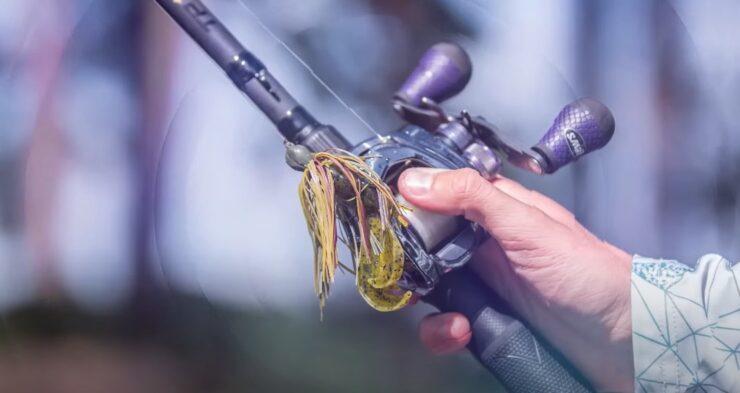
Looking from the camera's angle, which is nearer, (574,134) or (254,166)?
(574,134)

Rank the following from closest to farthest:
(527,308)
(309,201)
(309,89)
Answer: (309,201) < (527,308) < (309,89)

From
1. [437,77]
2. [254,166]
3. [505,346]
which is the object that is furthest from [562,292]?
[254,166]

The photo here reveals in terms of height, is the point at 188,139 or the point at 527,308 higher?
the point at 188,139

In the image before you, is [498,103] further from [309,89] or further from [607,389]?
[607,389]

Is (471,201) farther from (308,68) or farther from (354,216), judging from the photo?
(308,68)

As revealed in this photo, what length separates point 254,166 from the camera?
2.38 ft

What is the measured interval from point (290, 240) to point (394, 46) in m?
0.22

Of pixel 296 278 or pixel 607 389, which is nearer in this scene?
pixel 607 389

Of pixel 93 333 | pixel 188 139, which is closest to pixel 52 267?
pixel 93 333

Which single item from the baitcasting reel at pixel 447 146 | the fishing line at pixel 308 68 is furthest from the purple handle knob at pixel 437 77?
the fishing line at pixel 308 68

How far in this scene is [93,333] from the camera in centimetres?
81

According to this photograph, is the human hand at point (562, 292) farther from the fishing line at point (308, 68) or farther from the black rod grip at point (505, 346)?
the fishing line at point (308, 68)

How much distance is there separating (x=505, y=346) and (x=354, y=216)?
149mm

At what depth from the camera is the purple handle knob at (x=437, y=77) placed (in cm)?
59
